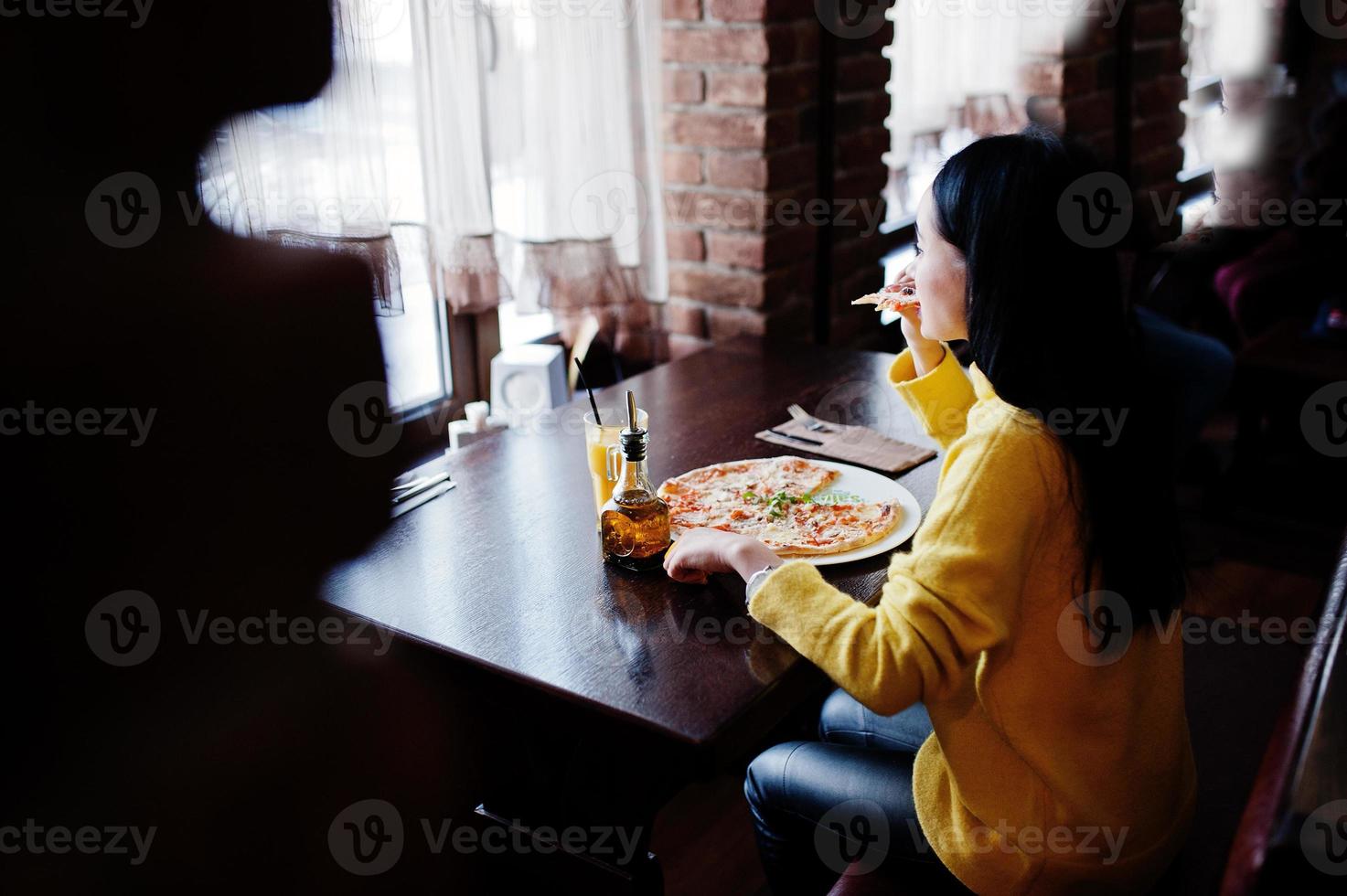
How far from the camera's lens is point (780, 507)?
1529mm

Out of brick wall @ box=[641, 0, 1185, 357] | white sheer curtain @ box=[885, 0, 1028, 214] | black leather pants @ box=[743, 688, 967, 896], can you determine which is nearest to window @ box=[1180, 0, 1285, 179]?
white sheer curtain @ box=[885, 0, 1028, 214]

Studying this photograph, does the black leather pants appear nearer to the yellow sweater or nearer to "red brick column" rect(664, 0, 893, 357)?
the yellow sweater

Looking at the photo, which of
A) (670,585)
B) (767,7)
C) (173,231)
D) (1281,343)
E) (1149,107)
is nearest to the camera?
(173,231)

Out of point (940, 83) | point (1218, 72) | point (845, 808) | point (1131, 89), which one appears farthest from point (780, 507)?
point (1218, 72)

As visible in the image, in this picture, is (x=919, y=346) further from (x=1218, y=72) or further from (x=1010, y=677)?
(x=1218, y=72)

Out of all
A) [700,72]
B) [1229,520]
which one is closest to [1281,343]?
[1229,520]

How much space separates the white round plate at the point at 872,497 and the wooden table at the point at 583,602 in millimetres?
14

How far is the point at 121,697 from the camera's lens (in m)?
0.98

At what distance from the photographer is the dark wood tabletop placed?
1.19 metres

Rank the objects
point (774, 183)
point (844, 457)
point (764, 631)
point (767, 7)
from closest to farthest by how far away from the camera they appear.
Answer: point (764, 631), point (844, 457), point (767, 7), point (774, 183)

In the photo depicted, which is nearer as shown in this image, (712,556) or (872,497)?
(712,556)

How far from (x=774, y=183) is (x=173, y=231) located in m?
1.77

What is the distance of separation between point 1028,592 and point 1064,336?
253 millimetres

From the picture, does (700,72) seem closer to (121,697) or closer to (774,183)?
(774,183)
